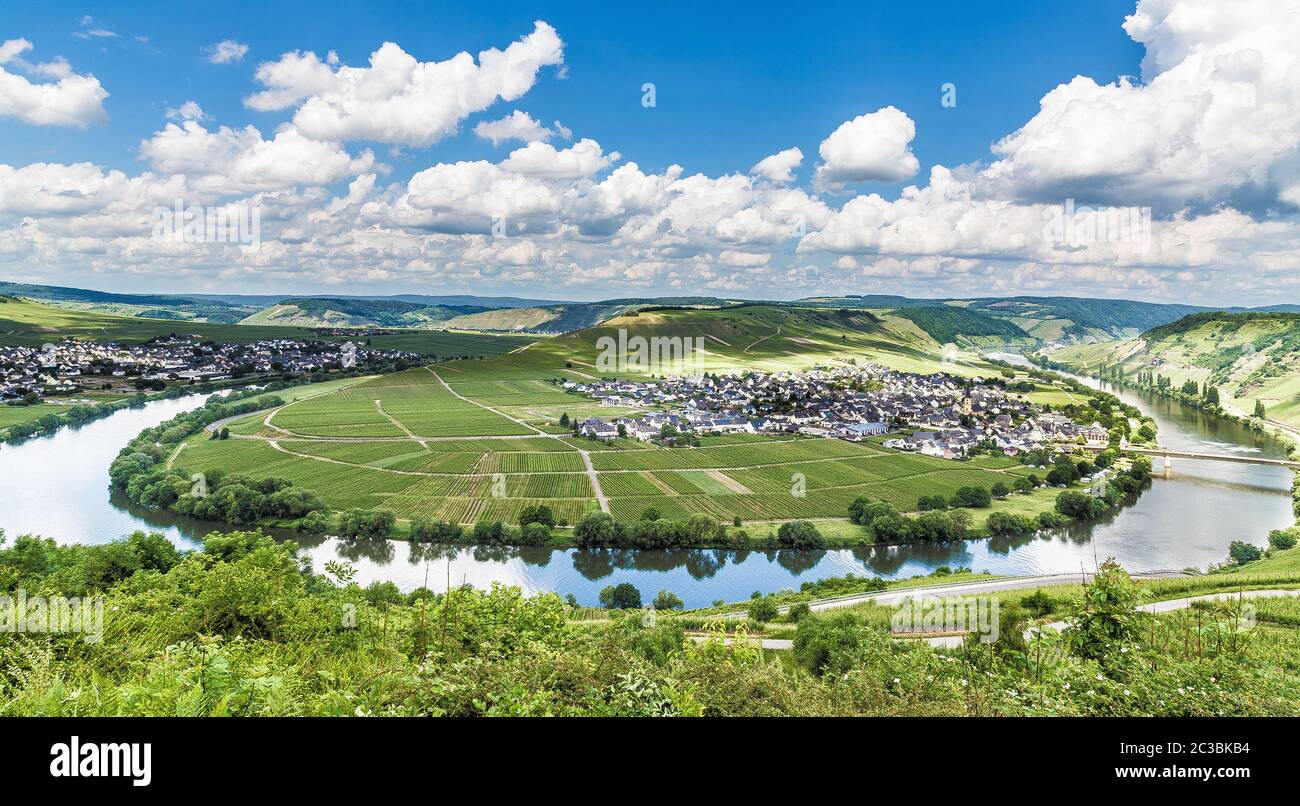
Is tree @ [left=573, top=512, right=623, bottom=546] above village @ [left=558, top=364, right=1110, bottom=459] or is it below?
below

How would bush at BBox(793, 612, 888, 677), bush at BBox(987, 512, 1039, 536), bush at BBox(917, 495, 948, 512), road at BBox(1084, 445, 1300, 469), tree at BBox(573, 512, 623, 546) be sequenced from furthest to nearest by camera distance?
road at BBox(1084, 445, 1300, 469)
bush at BBox(917, 495, 948, 512)
bush at BBox(987, 512, 1039, 536)
tree at BBox(573, 512, 623, 546)
bush at BBox(793, 612, 888, 677)

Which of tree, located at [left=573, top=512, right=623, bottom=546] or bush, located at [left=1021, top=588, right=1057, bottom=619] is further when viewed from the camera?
tree, located at [left=573, top=512, right=623, bottom=546]

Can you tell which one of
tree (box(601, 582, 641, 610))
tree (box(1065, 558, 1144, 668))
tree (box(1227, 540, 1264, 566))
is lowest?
tree (box(601, 582, 641, 610))

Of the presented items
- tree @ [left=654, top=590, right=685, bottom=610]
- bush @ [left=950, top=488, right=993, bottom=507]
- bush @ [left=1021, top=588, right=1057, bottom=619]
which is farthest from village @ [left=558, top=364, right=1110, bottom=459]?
bush @ [left=1021, top=588, right=1057, bottom=619]

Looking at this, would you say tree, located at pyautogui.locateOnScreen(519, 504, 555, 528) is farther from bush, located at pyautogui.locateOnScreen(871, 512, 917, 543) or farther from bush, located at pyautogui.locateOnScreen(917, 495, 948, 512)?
bush, located at pyautogui.locateOnScreen(917, 495, 948, 512)

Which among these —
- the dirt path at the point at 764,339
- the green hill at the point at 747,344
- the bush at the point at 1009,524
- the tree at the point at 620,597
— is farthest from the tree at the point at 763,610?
the dirt path at the point at 764,339
